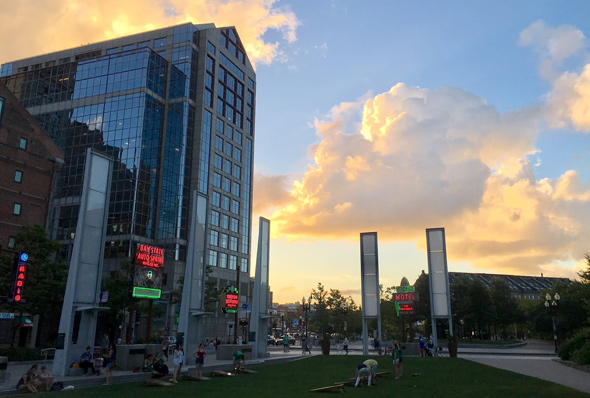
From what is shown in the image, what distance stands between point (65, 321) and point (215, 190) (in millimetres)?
65240

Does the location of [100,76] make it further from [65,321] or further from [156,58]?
[65,321]

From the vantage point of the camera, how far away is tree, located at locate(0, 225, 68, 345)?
36.2 meters

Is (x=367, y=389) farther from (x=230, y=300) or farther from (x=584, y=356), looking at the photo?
(x=230, y=300)

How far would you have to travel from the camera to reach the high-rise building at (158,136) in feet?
253

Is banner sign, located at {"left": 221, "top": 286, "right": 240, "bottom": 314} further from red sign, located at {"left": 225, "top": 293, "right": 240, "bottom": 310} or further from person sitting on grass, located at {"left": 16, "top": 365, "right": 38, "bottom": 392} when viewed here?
person sitting on grass, located at {"left": 16, "top": 365, "right": 38, "bottom": 392}

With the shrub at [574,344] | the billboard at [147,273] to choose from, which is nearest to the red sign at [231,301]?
the billboard at [147,273]

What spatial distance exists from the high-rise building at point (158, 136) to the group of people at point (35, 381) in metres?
50.3

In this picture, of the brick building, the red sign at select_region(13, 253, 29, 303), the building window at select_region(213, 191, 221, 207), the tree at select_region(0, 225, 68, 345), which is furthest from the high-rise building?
the red sign at select_region(13, 253, 29, 303)

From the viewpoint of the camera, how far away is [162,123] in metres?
82.5

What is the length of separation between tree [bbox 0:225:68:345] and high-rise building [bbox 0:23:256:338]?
99.5 feet

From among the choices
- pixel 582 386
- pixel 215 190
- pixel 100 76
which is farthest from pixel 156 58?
pixel 582 386

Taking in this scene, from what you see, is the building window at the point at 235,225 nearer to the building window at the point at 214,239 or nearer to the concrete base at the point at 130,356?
the building window at the point at 214,239

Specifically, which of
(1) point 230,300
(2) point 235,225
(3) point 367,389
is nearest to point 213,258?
(2) point 235,225

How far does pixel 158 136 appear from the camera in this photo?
80750 millimetres
